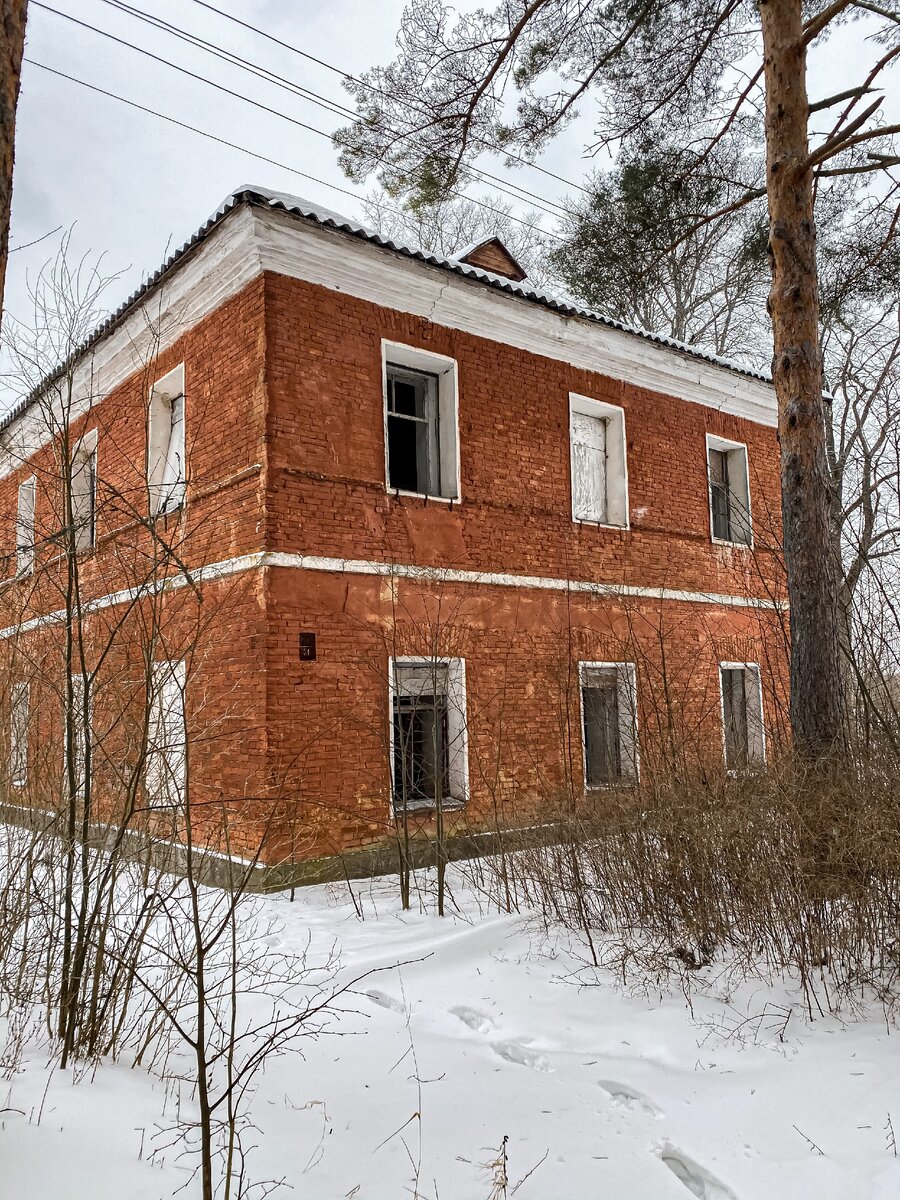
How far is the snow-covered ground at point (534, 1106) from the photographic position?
2.98 metres

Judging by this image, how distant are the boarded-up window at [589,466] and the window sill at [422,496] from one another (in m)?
2.16

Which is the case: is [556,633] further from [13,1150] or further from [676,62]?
[13,1150]

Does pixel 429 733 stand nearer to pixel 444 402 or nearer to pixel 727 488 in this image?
pixel 444 402

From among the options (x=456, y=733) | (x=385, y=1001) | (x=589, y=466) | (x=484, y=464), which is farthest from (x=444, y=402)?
(x=385, y=1001)

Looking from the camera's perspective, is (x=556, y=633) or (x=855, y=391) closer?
(x=556, y=633)

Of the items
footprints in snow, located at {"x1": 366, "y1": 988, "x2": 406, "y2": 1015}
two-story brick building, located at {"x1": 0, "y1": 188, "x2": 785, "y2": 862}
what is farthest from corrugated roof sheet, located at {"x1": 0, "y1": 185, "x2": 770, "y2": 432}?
footprints in snow, located at {"x1": 366, "y1": 988, "x2": 406, "y2": 1015}

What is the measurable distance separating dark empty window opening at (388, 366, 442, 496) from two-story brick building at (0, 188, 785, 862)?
0.03 metres

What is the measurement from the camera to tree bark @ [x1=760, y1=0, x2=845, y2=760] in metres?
6.43

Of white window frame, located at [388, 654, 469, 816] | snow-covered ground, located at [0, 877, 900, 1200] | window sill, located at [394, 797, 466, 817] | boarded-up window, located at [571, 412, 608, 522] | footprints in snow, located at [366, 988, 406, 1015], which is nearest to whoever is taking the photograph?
snow-covered ground, located at [0, 877, 900, 1200]

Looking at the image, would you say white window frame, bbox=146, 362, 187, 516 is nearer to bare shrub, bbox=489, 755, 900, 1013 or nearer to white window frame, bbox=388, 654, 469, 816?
white window frame, bbox=388, 654, 469, 816

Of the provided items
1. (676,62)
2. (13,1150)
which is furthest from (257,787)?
(676,62)

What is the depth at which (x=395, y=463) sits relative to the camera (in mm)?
9734

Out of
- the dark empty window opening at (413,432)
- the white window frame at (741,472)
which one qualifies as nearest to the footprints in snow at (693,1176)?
the dark empty window opening at (413,432)

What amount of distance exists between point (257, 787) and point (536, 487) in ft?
16.2
